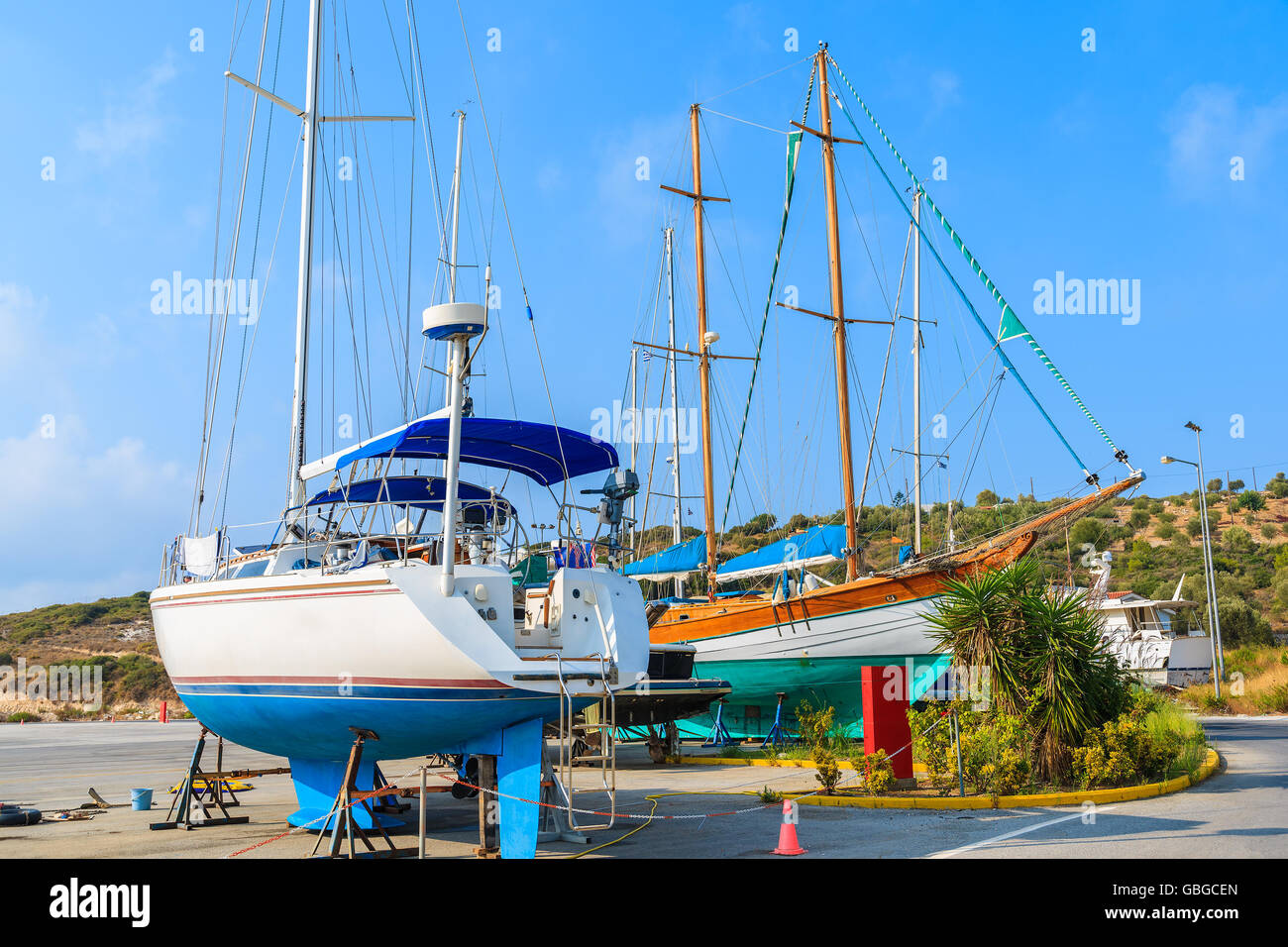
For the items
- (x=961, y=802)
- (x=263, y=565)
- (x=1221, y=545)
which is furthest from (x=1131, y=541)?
(x=263, y=565)

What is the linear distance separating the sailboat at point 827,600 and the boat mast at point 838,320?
0.09ft

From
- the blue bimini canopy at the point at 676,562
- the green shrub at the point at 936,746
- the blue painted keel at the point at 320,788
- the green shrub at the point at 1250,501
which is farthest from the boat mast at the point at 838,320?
the green shrub at the point at 1250,501

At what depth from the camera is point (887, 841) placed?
9250 millimetres

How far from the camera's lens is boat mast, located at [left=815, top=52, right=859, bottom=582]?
21.8 metres

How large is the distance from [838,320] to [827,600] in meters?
7.03

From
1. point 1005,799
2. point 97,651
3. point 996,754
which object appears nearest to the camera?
point 1005,799

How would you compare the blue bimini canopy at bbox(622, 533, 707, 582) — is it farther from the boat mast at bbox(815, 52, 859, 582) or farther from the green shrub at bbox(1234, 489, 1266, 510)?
the green shrub at bbox(1234, 489, 1266, 510)

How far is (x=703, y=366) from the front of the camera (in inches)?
1144

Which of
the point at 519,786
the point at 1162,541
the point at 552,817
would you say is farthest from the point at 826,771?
the point at 1162,541

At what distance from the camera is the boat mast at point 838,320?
2177 cm

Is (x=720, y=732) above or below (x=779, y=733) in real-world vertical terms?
below

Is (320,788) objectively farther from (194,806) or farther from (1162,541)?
(1162,541)

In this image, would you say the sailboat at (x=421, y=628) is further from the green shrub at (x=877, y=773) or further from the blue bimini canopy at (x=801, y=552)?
the blue bimini canopy at (x=801, y=552)

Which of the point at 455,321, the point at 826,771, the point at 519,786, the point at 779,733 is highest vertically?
the point at 455,321
